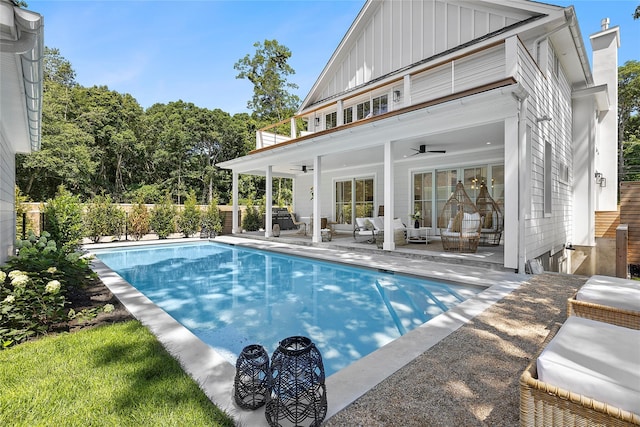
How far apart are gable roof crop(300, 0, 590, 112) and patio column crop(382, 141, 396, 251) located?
4.10 m

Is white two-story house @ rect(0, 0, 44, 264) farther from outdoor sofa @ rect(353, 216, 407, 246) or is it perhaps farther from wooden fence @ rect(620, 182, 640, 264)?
wooden fence @ rect(620, 182, 640, 264)

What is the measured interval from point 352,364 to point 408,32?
11055mm

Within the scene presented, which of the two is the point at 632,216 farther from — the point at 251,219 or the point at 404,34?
the point at 251,219

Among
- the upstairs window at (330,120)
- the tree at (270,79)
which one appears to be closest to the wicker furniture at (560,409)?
the upstairs window at (330,120)

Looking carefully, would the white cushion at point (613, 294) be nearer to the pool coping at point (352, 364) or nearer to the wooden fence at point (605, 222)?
the pool coping at point (352, 364)

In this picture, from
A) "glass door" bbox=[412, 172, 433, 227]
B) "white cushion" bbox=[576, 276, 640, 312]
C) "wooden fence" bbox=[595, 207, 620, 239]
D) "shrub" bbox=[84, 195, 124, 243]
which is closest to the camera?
"white cushion" bbox=[576, 276, 640, 312]

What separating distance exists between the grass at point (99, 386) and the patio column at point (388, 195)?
19.3 ft

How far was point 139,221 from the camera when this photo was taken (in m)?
12.5

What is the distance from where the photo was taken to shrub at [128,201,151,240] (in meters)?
12.4

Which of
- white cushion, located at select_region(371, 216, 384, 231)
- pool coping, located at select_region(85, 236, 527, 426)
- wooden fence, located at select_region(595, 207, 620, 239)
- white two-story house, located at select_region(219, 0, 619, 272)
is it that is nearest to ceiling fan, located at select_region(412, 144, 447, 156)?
white two-story house, located at select_region(219, 0, 619, 272)

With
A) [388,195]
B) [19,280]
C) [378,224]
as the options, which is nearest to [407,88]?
[388,195]

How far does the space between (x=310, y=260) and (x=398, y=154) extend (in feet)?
14.9

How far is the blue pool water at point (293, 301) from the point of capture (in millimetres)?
3598

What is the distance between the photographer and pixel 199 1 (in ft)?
26.8
